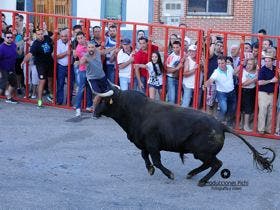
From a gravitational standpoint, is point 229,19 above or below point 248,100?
above

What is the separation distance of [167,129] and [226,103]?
367cm

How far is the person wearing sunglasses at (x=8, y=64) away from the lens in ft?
42.9

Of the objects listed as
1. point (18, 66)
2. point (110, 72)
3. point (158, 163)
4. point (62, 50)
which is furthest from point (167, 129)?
point (18, 66)

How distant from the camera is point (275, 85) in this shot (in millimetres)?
11391

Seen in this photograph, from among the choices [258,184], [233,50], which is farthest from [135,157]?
[233,50]

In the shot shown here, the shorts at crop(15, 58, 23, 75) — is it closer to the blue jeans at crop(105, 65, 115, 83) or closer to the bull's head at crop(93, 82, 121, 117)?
the blue jeans at crop(105, 65, 115, 83)

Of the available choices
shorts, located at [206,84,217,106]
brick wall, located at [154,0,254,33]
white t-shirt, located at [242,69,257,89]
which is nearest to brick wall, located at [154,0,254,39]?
brick wall, located at [154,0,254,33]

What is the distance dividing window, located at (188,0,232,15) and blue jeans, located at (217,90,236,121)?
8.95 metres

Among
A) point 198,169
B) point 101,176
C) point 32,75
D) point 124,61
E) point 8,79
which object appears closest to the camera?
point 198,169

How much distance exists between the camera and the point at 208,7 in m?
20.6

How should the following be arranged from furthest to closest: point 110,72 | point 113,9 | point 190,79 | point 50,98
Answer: point 113,9
point 50,98
point 110,72
point 190,79

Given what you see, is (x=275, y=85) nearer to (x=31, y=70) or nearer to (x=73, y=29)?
(x=73, y=29)

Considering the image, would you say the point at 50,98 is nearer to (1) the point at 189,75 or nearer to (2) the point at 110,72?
(2) the point at 110,72

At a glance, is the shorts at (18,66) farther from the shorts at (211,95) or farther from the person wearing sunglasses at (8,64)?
the shorts at (211,95)
